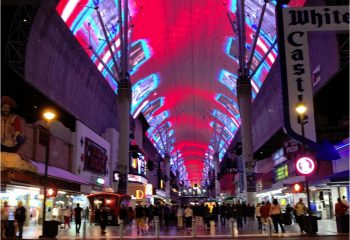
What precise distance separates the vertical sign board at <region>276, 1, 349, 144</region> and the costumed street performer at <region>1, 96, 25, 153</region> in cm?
1231

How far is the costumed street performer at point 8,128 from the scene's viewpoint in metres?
20.4

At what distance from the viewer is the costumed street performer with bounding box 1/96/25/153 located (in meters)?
20.4

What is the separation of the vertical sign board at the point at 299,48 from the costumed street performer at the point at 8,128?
12311 millimetres

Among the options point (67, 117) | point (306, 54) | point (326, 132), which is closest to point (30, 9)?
point (67, 117)

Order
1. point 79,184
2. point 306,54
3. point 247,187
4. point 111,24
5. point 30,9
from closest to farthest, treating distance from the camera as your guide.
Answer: point 306,54 → point 30,9 → point 79,184 → point 247,187 → point 111,24

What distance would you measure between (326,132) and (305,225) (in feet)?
42.7

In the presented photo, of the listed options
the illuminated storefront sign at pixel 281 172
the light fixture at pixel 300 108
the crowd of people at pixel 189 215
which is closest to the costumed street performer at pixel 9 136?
the crowd of people at pixel 189 215

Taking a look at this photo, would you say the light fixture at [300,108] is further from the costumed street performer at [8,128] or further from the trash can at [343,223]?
the costumed street performer at [8,128]

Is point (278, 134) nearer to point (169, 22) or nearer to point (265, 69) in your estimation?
point (265, 69)

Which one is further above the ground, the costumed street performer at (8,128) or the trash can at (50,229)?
the costumed street performer at (8,128)

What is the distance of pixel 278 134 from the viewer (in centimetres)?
4616

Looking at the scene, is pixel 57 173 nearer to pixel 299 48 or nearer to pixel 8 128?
pixel 8 128

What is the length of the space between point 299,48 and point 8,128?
13262 mm

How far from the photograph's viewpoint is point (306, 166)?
53.4 ft
